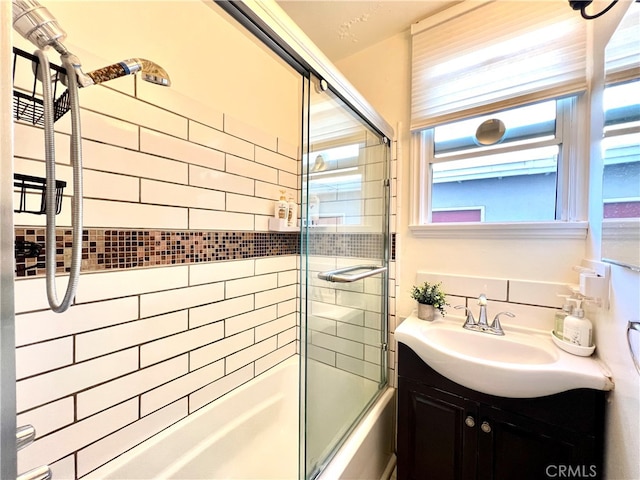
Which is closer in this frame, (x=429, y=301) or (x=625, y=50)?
(x=625, y=50)

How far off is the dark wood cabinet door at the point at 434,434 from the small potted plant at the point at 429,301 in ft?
1.18

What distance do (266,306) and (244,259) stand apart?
13.5 inches

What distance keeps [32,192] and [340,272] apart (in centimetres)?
108

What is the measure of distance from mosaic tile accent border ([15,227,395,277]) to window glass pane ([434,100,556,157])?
0.63 meters

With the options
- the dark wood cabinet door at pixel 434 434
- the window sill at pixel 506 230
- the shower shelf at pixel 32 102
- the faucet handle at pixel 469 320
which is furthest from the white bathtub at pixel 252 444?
the shower shelf at pixel 32 102

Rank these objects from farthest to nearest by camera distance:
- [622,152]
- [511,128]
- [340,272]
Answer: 1. [511,128]
2. [340,272]
3. [622,152]

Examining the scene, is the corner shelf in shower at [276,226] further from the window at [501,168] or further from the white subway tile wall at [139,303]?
the window at [501,168]

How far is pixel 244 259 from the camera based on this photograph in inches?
56.3

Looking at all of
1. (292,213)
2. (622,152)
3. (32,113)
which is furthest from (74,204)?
(622,152)

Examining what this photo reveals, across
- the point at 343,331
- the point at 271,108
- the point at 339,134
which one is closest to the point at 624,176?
the point at 339,134

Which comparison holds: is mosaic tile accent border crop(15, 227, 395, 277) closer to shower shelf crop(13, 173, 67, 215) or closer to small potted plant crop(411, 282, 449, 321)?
shower shelf crop(13, 173, 67, 215)

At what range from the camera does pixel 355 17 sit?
1428mm

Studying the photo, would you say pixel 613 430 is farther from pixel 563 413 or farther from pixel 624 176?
pixel 624 176

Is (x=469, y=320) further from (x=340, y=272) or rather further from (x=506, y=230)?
(x=340, y=272)
